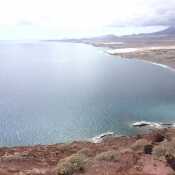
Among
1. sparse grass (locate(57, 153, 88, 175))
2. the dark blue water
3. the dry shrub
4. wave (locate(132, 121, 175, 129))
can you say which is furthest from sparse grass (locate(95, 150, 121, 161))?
wave (locate(132, 121, 175, 129))

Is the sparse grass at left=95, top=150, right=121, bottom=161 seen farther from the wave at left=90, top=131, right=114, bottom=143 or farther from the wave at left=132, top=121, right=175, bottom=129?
the wave at left=132, top=121, right=175, bottom=129

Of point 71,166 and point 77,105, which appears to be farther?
point 77,105

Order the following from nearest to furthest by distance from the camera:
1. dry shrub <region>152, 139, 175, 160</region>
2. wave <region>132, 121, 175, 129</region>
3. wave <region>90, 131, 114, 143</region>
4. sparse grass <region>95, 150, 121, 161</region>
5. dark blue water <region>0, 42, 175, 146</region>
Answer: sparse grass <region>95, 150, 121, 161</region>
dry shrub <region>152, 139, 175, 160</region>
wave <region>90, 131, 114, 143</region>
dark blue water <region>0, 42, 175, 146</region>
wave <region>132, 121, 175, 129</region>

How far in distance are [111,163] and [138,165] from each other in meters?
2.31

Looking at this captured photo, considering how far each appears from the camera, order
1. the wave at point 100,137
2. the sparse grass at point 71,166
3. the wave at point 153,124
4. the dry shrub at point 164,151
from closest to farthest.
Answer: the sparse grass at point 71,166 → the dry shrub at point 164,151 → the wave at point 100,137 → the wave at point 153,124

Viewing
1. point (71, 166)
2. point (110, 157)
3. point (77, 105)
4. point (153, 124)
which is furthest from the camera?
point (77, 105)

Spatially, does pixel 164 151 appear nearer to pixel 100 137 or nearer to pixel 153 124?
pixel 100 137

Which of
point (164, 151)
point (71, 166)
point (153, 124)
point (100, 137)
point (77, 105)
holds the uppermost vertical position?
point (71, 166)

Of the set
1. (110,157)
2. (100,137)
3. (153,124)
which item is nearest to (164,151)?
(110,157)

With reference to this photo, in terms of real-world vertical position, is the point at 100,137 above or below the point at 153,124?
below

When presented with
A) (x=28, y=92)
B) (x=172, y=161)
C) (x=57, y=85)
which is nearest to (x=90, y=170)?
(x=172, y=161)

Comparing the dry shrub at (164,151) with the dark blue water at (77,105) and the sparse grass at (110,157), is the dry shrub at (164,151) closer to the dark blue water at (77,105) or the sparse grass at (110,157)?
the sparse grass at (110,157)

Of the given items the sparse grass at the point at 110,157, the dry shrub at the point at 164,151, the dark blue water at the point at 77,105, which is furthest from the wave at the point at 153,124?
the sparse grass at the point at 110,157

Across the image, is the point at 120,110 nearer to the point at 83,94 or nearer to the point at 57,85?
the point at 83,94
